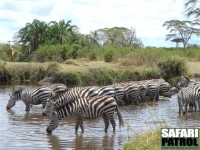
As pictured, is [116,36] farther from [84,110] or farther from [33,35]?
[84,110]

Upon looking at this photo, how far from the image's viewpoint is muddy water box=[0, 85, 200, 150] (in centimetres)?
1197

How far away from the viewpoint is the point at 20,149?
11.4 m

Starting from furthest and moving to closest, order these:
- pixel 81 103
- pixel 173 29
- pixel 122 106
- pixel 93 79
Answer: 1. pixel 173 29
2. pixel 93 79
3. pixel 122 106
4. pixel 81 103

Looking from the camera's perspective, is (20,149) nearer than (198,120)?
Yes

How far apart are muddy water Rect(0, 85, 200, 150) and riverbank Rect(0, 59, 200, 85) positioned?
11.9 metres

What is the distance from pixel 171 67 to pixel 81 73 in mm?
6168

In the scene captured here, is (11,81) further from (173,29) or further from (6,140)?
(173,29)

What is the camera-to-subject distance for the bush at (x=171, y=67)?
31.4 m

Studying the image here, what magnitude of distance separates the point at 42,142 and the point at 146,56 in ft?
82.6

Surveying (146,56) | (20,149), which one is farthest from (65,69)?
(20,149)

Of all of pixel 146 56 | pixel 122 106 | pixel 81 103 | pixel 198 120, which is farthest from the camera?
pixel 146 56

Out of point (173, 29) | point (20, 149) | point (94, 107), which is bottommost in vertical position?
point (20, 149)

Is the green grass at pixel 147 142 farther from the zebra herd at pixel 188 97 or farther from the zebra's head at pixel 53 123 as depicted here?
the zebra herd at pixel 188 97

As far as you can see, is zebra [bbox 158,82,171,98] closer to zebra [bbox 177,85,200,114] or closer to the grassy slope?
zebra [bbox 177,85,200,114]
